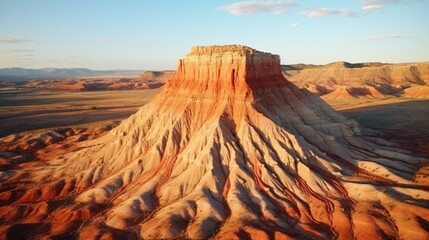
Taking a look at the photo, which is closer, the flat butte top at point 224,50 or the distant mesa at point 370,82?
the flat butte top at point 224,50

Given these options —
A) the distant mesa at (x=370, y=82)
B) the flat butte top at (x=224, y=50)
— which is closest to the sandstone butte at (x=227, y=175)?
the flat butte top at (x=224, y=50)

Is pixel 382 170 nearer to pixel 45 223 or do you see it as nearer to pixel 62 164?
pixel 45 223

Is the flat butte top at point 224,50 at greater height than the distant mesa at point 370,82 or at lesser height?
greater

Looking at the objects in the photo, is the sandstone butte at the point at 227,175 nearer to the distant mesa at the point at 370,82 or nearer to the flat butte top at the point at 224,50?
the flat butte top at the point at 224,50

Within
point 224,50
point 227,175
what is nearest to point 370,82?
point 224,50

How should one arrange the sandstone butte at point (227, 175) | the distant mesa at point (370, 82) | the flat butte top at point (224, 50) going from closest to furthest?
1. the sandstone butte at point (227, 175)
2. the flat butte top at point (224, 50)
3. the distant mesa at point (370, 82)

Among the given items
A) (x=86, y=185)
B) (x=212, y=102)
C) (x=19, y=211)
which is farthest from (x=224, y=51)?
(x=19, y=211)

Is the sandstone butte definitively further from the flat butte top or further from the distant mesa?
the distant mesa

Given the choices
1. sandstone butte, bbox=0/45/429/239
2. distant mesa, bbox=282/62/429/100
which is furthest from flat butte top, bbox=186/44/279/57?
distant mesa, bbox=282/62/429/100

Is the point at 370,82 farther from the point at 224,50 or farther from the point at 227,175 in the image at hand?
the point at 227,175
